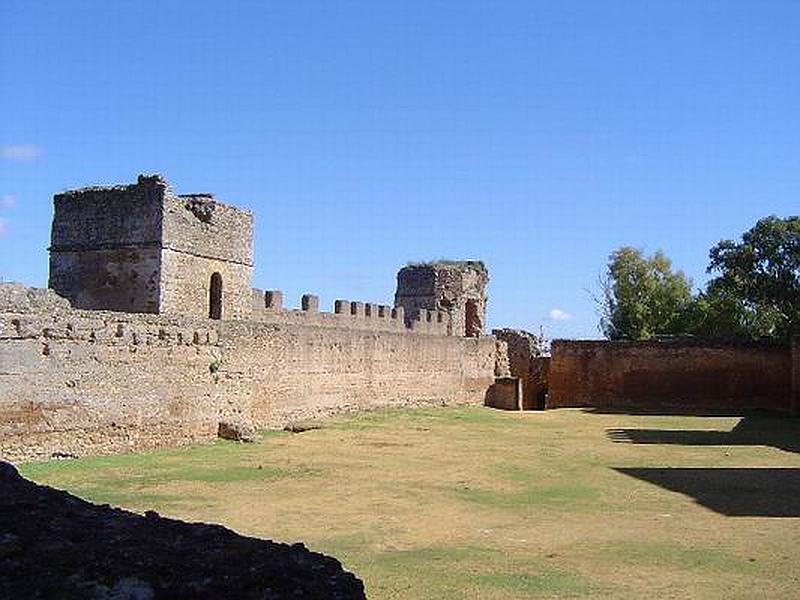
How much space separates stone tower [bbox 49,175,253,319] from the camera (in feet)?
61.0

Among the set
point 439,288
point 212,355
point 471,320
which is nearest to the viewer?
point 212,355

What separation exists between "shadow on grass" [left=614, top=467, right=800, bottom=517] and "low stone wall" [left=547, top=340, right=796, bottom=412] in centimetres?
1695

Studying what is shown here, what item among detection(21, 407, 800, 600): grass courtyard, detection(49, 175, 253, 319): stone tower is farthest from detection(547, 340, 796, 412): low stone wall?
detection(49, 175, 253, 319): stone tower

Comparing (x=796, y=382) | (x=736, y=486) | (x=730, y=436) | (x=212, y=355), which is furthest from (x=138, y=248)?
(x=796, y=382)

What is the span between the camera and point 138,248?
18.7 metres

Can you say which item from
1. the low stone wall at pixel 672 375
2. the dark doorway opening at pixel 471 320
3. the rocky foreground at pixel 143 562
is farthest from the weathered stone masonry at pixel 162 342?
the rocky foreground at pixel 143 562

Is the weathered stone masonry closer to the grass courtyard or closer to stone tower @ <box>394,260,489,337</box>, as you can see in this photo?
the grass courtyard

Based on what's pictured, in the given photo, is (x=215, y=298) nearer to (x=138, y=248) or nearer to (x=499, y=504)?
(x=138, y=248)

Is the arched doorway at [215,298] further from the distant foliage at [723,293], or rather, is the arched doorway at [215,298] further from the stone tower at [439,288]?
the distant foliage at [723,293]

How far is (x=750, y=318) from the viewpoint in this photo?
37469 millimetres

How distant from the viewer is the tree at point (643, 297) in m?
42.7

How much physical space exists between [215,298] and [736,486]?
12.2 meters

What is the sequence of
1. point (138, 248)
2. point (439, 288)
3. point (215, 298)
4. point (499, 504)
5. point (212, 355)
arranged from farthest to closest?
point (439, 288) < point (215, 298) < point (138, 248) < point (212, 355) < point (499, 504)

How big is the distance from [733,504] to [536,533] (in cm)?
340
